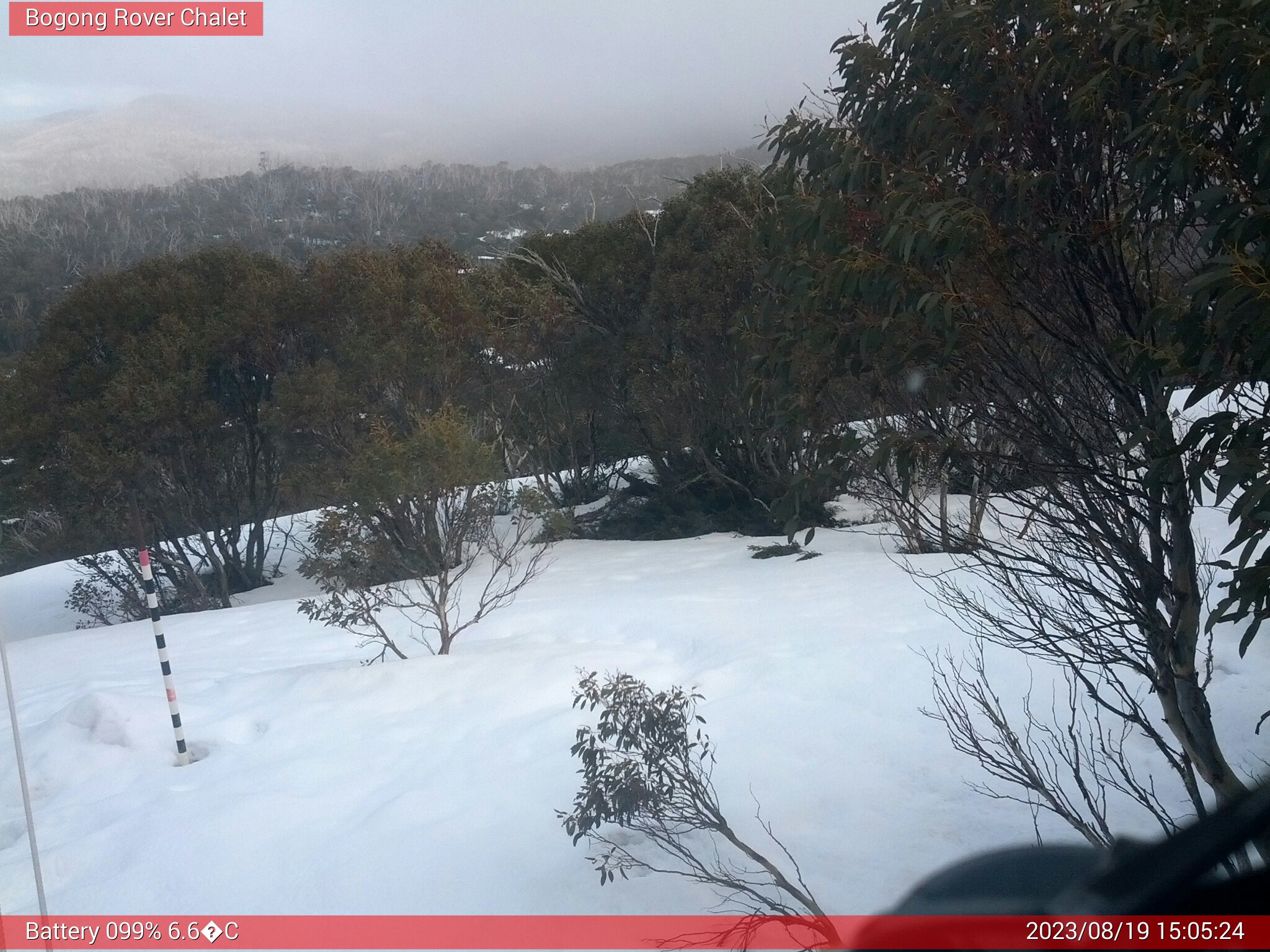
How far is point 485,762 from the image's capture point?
15.3ft

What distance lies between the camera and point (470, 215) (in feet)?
68.6

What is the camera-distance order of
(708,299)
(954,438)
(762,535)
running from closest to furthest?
(954,438) → (708,299) → (762,535)

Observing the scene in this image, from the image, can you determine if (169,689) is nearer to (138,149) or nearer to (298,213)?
(138,149)

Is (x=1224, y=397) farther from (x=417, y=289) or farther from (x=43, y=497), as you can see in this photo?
(x=43, y=497)

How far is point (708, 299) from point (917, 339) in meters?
9.38

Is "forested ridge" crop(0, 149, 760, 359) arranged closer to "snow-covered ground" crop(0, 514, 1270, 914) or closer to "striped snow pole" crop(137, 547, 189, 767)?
"snow-covered ground" crop(0, 514, 1270, 914)

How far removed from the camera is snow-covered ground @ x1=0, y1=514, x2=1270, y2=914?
3.58 metres

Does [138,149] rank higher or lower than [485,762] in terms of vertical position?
higher

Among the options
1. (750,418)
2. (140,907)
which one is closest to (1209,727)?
(140,907)
